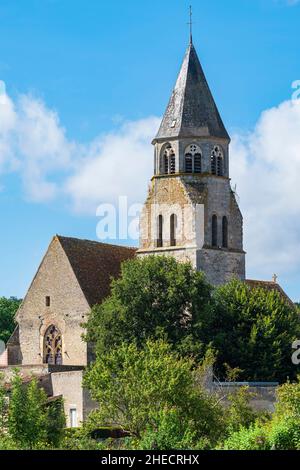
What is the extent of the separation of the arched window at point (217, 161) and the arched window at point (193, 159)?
86 centimetres

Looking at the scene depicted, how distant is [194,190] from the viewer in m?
67.1

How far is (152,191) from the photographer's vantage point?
6838 cm

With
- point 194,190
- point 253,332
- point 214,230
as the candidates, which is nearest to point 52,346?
point 214,230

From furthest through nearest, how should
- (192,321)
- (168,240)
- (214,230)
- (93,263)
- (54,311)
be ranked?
1. (214,230)
2. (168,240)
3. (93,263)
4. (54,311)
5. (192,321)

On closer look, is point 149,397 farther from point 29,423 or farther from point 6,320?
point 6,320

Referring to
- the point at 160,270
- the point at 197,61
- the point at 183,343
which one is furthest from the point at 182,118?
the point at 183,343

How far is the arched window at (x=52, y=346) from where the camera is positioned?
213ft

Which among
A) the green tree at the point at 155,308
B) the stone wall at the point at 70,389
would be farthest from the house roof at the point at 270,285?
the stone wall at the point at 70,389

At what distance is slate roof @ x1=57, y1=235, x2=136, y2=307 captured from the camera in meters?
64.1

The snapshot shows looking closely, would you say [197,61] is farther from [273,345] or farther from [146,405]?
[146,405]

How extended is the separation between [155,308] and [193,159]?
38.5 ft

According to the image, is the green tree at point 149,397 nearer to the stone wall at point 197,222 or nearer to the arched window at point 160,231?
the stone wall at point 197,222

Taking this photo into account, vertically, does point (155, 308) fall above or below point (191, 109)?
below

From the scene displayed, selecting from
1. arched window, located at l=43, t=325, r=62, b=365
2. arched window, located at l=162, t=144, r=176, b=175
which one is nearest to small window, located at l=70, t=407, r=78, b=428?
arched window, located at l=43, t=325, r=62, b=365
